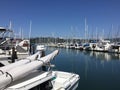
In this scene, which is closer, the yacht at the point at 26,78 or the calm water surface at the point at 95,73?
the yacht at the point at 26,78

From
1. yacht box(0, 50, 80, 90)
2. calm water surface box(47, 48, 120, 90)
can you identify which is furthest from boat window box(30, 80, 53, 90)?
calm water surface box(47, 48, 120, 90)

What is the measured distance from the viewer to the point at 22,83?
24.9 ft

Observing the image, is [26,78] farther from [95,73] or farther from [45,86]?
[95,73]

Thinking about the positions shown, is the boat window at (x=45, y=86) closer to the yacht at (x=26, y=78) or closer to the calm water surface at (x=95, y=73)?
the yacht at (x=26, y=78)

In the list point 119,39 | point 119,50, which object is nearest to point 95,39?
point 119,39

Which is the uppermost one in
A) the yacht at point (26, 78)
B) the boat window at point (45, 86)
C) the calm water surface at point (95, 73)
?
the yacht at point (26, 78)

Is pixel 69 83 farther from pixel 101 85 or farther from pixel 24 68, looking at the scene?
pixel 101 85

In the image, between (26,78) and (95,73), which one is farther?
(95,73)

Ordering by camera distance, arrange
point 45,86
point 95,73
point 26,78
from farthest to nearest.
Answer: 1. point 95,73
2. point 45,86
3. point 26,78

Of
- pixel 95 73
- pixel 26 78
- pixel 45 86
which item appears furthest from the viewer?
pixel 95 73

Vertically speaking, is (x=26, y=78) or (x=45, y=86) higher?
(x=26, y=78)

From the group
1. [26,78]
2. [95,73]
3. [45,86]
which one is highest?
[26,78]

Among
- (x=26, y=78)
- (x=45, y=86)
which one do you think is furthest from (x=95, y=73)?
(x=26, y=78)

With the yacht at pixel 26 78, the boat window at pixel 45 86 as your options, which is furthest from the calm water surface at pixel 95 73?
the boat window at pixel 45 86
